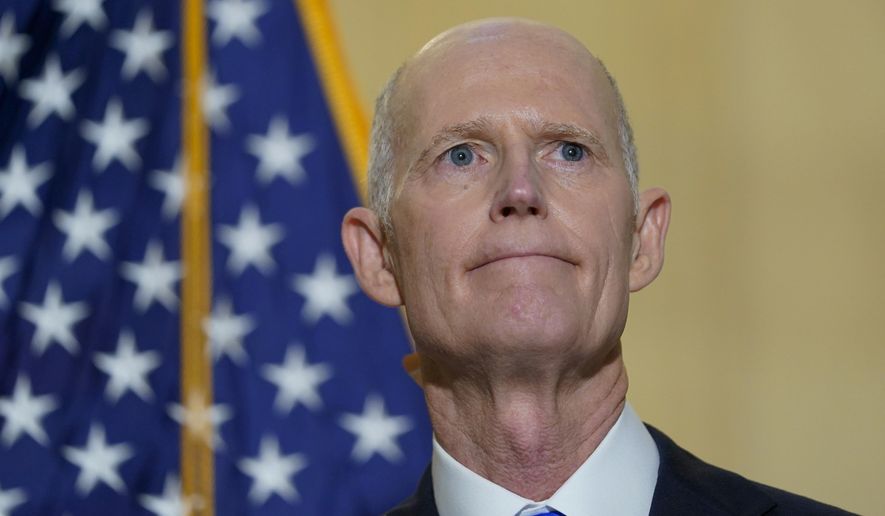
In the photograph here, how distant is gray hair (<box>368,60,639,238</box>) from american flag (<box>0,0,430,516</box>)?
1.09 metres

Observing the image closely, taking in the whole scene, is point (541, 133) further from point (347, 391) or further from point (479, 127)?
point (347, 391)

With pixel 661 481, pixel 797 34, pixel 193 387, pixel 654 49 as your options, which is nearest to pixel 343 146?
pixel 193 387

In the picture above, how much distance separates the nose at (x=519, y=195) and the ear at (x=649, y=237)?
277 mm

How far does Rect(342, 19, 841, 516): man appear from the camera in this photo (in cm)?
187

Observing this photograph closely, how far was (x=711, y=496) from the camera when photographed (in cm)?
196

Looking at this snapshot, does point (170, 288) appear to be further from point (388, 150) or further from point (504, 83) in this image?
point (504, 83)

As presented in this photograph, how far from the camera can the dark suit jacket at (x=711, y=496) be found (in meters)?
1.93

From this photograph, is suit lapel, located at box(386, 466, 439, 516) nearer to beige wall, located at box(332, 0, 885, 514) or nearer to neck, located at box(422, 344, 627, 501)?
neck, located at box(422, 344, 627, 501)

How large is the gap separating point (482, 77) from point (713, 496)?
0.73 m

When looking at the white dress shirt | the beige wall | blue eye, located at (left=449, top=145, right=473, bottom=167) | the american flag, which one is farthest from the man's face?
the beige wall

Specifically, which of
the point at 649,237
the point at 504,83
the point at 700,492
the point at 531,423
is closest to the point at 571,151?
the point at 504,83

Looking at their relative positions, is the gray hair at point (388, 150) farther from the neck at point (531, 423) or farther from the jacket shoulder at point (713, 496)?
the jacket shoulder at point (713, 496)

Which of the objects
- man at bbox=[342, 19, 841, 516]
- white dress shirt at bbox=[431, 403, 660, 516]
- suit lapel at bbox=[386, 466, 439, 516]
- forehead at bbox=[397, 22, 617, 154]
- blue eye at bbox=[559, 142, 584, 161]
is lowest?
suit lapel at bbox=[386, 466, 439, 516]

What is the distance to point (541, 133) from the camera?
195cm
